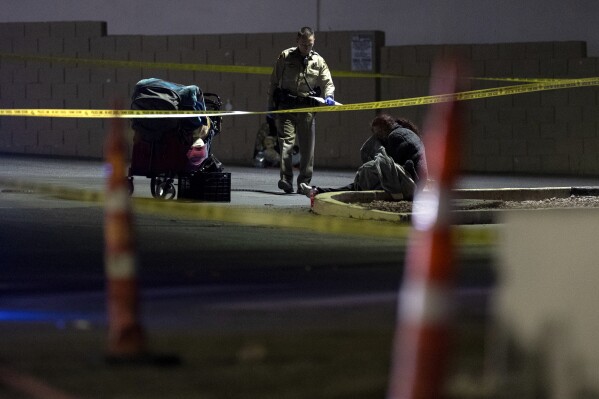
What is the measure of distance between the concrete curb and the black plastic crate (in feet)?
4.54

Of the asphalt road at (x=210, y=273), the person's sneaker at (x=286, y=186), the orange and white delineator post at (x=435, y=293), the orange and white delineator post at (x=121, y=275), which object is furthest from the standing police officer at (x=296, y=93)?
the orange and white delineator post at (x=435, y=293)

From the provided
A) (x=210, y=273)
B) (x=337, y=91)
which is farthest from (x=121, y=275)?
(x=337, y=91)

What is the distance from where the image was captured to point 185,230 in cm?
1348

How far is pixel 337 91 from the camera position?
25.3 meters

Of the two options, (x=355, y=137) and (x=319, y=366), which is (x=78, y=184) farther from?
(x=319, y=366)

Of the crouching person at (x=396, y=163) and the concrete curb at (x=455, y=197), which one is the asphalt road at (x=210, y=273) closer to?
the concrete curb at (x=455, y=197)

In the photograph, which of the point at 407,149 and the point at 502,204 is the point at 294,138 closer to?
the point at 407,149

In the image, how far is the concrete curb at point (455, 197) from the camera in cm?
1391

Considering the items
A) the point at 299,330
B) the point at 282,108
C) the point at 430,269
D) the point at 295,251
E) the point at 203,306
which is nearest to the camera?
the point at 430,269

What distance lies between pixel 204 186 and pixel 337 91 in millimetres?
9071

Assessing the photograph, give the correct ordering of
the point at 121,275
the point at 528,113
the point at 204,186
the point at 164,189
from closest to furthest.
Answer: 1. the point at 121,275
2. the point at 204,186
3. the point at 164,189
4. the point at 528,113

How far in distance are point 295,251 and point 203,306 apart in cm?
294

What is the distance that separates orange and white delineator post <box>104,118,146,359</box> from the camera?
705 centimetres

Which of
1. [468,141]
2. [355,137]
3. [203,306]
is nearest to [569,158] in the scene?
[468,141]
